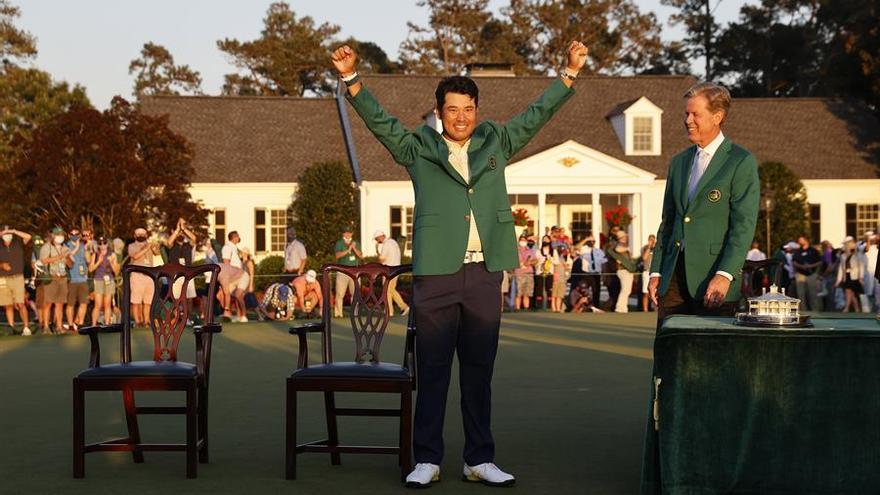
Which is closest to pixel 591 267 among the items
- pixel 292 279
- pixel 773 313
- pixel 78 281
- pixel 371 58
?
pixel 292 279

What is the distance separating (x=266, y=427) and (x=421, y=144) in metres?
3.48

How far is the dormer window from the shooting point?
49781 mm

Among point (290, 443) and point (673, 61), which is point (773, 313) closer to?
point (290, 443)

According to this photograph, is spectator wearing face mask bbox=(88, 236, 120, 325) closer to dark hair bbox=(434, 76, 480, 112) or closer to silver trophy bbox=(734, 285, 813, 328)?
dark hair bbox=(434, 76, 480, 112)

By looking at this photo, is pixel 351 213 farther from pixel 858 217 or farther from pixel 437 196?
pixel 437 196

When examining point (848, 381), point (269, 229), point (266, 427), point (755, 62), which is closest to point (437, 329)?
point (848, 381)

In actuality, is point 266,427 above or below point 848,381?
below

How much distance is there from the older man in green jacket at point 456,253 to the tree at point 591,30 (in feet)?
203

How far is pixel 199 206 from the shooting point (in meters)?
44.2

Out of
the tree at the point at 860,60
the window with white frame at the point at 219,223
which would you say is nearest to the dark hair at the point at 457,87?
the window with white frame at the point at 219,223

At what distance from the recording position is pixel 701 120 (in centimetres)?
775

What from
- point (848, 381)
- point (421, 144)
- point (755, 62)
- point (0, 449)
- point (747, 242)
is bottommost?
point (0, 449)

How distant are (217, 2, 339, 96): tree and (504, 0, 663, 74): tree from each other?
10.1 meters

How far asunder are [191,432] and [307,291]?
19536mm
